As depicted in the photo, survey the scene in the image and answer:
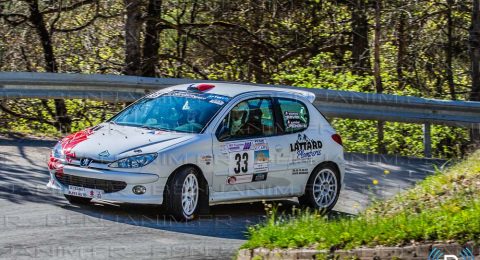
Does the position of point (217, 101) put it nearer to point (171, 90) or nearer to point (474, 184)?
point (171, 90)

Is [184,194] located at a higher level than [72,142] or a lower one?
lower

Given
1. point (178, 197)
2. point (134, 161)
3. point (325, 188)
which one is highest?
point (134, 161)

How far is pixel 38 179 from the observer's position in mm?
12461

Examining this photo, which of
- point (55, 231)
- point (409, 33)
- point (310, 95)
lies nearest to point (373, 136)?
point (409, 33)

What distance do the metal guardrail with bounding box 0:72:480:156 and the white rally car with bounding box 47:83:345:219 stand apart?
3931mm

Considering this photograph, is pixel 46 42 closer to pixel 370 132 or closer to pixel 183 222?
pixel 370 132

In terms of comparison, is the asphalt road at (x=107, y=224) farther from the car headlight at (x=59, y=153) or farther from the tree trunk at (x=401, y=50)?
the tree trunk at (x=401, y=50)

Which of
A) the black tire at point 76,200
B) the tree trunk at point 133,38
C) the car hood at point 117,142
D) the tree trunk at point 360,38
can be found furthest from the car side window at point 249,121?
the tree trunk at point 360,38

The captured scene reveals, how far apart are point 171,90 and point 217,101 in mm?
849

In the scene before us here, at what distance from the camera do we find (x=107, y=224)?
10109 mm

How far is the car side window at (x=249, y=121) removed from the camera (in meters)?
11.3

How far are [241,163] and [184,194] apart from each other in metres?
0.97

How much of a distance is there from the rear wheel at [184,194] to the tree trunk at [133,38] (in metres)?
8.30

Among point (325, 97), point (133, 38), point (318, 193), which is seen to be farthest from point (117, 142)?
point (133, 38)
